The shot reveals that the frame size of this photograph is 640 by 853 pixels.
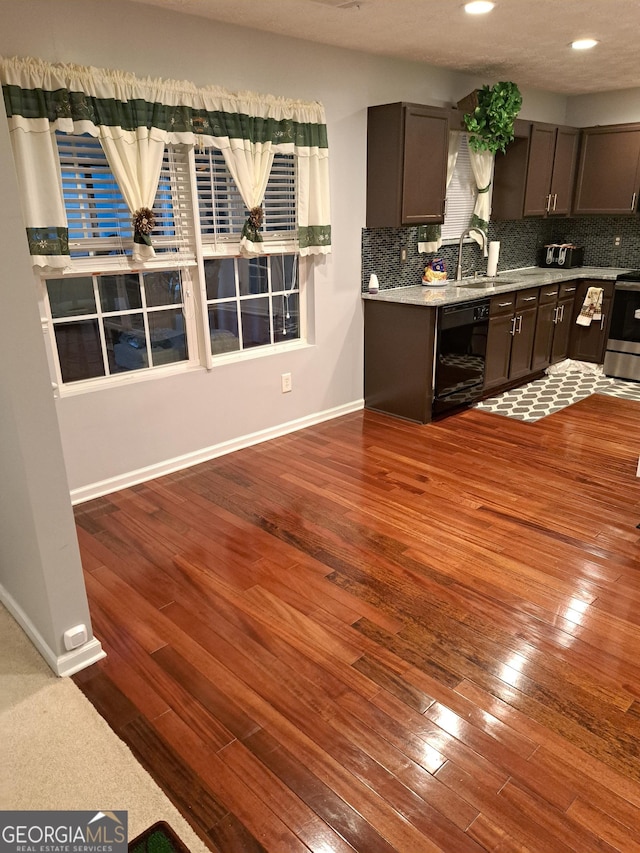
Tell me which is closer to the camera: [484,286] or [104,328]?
[104,328]

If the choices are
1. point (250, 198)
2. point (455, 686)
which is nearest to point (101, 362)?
point (250, 198)

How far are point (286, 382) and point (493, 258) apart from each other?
2527 millimetres

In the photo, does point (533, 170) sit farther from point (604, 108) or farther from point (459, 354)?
point (459, 354)

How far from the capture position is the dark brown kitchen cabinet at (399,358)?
4.49 metres

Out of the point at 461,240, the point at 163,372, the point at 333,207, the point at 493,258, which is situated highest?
the point at 333,207

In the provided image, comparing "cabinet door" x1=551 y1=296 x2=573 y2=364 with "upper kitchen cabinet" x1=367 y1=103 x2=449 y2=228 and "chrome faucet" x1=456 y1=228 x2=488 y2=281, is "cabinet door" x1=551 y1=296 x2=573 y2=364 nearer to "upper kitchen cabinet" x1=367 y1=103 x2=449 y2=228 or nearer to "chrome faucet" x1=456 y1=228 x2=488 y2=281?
"chrome faucet" x1=456 y1=228 x2=488 y2=281

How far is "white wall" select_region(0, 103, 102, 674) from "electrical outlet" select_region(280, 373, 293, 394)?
231 cm

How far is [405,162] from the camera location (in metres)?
4.32

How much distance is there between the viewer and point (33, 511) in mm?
2023

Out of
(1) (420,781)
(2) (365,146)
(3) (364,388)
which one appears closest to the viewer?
(1) (420,781)

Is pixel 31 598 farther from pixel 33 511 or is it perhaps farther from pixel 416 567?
pixel 416 567

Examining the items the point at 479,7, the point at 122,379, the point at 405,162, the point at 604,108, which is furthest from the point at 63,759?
the point at 604,108

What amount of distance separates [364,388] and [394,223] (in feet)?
4.29

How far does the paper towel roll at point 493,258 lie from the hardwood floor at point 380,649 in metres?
2.41
